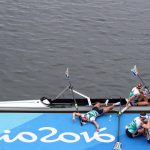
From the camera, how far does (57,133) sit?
47.8 ft

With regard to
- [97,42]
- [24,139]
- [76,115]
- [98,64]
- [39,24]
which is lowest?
[24,139]

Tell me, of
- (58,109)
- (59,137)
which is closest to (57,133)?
(59,137)

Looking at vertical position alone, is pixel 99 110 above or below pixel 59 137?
above

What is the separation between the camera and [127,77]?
21.6 metres

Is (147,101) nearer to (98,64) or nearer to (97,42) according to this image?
(98,64)

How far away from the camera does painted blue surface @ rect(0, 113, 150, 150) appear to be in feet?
46.0

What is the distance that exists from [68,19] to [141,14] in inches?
187

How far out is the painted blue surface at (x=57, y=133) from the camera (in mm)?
14023

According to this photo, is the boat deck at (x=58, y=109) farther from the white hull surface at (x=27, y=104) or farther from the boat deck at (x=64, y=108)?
the white hull surface at (x=27, y=104)

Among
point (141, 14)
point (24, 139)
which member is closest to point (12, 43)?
point (141, 14)

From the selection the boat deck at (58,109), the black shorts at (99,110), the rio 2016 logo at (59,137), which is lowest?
the rio 2016 logo at (59,137)

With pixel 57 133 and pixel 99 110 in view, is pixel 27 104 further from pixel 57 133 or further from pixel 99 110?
pixel 99 110

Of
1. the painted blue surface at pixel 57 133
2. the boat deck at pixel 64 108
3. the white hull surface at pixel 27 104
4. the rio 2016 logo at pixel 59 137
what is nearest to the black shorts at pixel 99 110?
the painted blue surface at pixel 57 133

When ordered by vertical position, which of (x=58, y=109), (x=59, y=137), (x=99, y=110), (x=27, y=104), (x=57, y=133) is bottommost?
(x=59, y=137)
